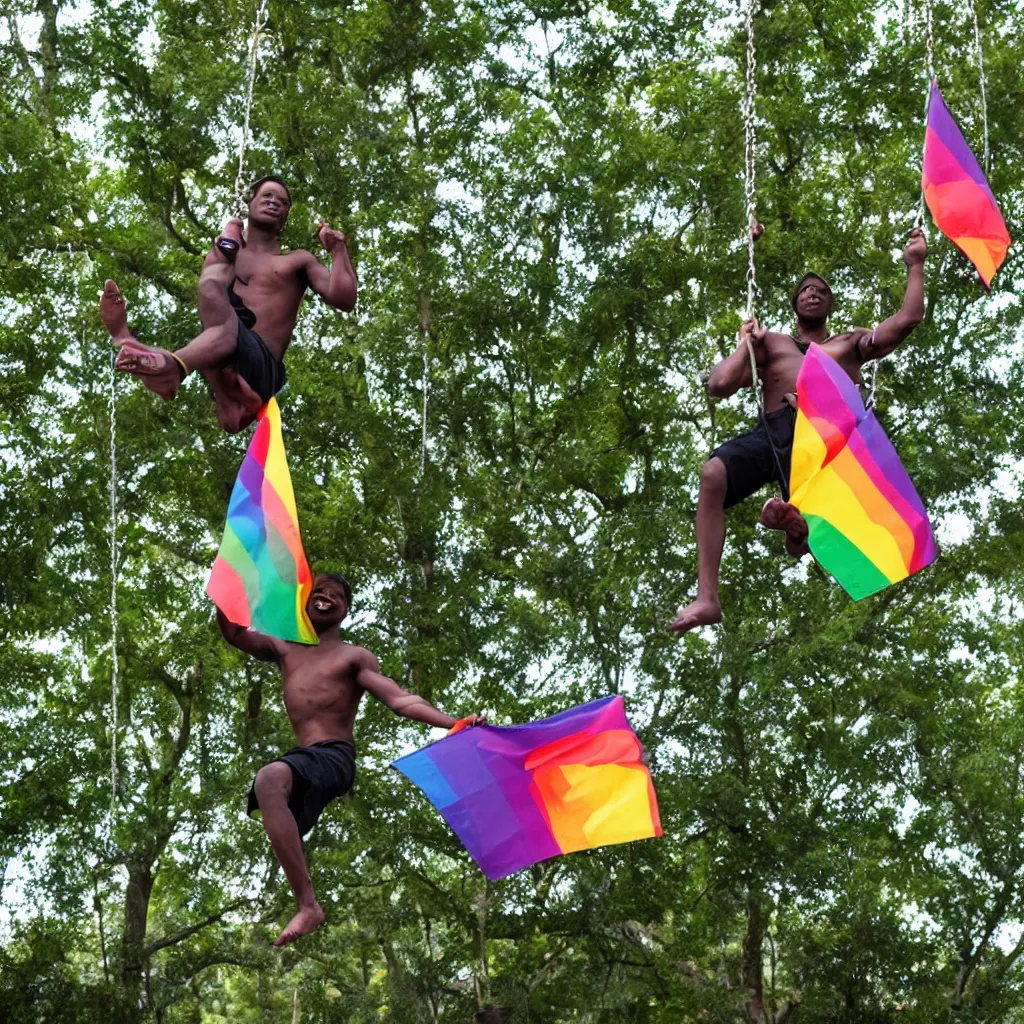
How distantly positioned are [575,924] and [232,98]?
273 inches

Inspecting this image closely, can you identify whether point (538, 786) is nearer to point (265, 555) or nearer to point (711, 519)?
point (711, 519)

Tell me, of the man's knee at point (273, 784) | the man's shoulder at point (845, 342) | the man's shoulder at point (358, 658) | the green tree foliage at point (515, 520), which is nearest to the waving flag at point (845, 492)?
the man's shoulder at point (845, 342)

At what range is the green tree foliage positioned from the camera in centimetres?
1229

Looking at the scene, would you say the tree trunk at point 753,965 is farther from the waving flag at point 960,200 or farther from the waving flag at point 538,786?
the waving flag at point 960,200

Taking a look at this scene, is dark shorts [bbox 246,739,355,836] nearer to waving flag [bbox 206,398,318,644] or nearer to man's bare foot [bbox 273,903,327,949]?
man's bare foot [bbox 273,903,327,949]

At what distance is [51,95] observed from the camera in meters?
13.9

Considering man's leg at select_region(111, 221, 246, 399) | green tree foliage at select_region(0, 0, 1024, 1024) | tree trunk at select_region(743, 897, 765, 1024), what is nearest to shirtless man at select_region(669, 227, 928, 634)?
man's leg at select_region(111, 221, 246, 399)

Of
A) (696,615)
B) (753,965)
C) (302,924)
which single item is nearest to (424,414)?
(753,965)

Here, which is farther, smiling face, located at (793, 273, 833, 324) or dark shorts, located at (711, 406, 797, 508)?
smiling face, located at (793, 273, 833, 324)

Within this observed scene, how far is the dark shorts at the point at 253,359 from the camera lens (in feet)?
18.4

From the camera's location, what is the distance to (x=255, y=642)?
19.8 feet

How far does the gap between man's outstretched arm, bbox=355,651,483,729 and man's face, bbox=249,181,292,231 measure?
157cm

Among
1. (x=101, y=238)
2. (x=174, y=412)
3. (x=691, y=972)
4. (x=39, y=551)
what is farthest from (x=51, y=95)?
(x=691, y=972)

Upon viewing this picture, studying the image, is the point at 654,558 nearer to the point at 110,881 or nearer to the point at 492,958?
the point at 492,958
